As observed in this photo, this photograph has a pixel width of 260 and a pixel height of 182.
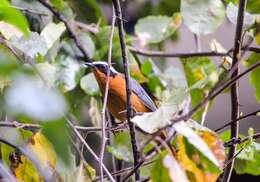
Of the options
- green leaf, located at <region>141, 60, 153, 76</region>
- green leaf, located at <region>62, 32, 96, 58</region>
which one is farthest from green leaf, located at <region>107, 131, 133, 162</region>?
green leaf, located at <region>62, 32, 96, 58</region>

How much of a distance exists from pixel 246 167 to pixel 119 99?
1.14 metres

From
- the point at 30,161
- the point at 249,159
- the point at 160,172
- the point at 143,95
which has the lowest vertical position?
the point at 143,95

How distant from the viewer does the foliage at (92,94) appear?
52cm

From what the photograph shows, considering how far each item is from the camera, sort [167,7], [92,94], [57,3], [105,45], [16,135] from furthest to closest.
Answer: [167,7]
[105,45]
[92,94]
[57,3]
[16,135]


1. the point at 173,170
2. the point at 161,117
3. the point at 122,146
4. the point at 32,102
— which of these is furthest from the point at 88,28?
the point at 32,102

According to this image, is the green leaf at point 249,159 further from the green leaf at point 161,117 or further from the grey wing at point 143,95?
the grey wing at point 143,95

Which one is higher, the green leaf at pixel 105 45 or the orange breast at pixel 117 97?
the green leaf at pixel 105 45

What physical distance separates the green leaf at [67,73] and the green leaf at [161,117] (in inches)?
44.4

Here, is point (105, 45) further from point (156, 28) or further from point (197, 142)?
point (197, 142)

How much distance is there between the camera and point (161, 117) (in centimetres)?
110

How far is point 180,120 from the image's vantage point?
1.00 metres

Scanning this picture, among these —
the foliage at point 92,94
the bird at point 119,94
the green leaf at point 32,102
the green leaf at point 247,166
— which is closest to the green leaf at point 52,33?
the foliage at point 92,94

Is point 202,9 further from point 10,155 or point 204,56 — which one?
point 10,155

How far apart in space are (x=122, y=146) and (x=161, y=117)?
1.79 feet
